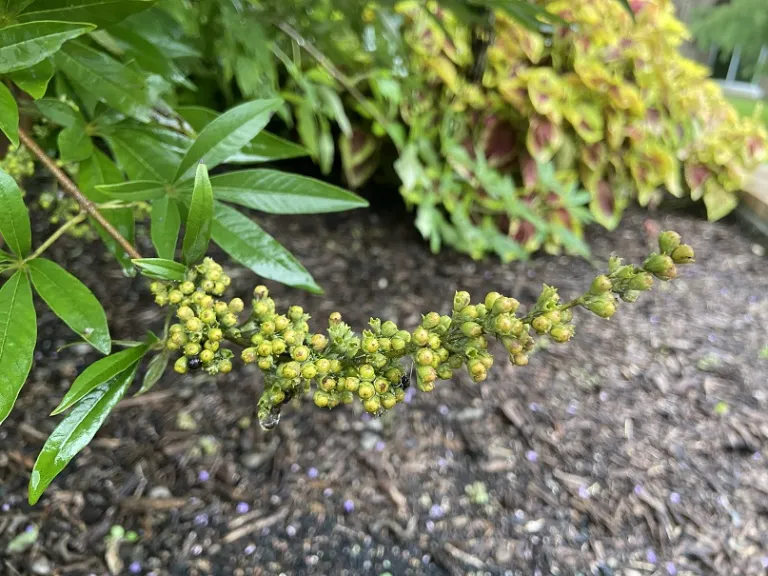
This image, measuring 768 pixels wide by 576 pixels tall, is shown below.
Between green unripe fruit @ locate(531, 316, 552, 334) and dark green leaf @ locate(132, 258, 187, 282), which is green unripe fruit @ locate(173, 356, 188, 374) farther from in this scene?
green unripe fruit @ locate(531, 316, 552, 334)

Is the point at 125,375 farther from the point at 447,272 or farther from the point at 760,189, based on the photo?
the point at 760,189

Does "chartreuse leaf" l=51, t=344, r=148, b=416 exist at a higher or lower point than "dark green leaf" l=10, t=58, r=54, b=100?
lower

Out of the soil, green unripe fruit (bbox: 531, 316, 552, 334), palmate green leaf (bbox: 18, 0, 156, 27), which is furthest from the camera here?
the soil

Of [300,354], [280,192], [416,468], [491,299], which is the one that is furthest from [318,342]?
[416,468]

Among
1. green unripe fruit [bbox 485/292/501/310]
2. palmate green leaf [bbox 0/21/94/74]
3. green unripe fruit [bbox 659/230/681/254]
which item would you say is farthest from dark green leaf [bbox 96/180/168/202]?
green unripe fruit [bbox 659/230/681/254]

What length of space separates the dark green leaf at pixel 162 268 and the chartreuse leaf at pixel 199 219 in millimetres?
16

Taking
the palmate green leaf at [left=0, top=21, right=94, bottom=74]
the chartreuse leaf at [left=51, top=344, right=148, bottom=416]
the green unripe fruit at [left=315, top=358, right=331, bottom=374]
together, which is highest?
the palmate green leaf at [left=0, top=21, right=94, bottom=74]

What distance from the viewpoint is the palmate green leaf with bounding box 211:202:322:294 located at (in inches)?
24.0

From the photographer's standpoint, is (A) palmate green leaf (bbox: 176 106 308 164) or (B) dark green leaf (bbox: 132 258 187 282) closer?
(B) dark green leaf (bbox: 132 258 187 282)

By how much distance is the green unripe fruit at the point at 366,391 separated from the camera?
1.42 feet

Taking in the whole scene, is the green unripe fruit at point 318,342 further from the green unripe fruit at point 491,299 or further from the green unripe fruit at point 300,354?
the green unripe fruit at point 491,299

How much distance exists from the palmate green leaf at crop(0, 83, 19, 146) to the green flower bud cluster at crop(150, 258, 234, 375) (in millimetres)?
164

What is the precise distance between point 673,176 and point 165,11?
190 centimetres

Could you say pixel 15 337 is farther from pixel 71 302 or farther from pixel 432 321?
pixel 432 321
